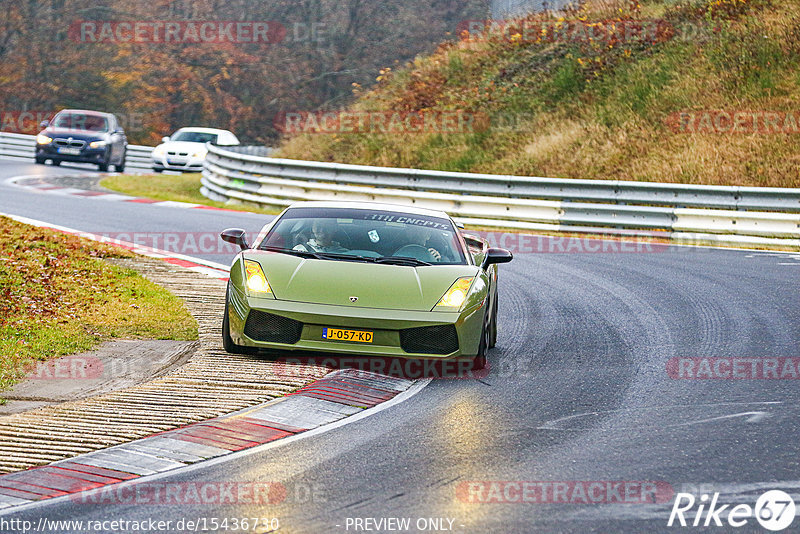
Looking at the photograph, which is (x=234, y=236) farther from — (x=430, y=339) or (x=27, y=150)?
(x=27, y=150)

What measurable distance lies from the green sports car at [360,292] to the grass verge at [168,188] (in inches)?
567

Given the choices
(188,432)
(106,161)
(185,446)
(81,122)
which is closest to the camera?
(185,446)

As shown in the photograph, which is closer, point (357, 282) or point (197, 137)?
point (357, 282)

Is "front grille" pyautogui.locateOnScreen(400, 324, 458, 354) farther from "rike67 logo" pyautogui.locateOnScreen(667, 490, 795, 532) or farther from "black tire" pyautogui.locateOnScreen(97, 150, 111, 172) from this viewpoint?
"black tire" pyautogui.locateOnScreen(97, 150, 111, 172)

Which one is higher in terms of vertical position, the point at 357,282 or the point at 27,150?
the point at 27,150

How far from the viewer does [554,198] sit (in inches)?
886

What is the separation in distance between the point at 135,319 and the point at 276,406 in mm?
3618

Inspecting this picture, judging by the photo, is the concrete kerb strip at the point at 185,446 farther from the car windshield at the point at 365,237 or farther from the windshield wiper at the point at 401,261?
the car windshield at the point at 365,237

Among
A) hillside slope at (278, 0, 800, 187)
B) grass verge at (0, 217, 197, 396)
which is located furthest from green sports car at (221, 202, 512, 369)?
hillside slope at (278, 0, 800, 187)

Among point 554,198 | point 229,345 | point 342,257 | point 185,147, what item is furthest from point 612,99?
point 229,345

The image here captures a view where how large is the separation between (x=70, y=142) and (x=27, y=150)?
24.8ft

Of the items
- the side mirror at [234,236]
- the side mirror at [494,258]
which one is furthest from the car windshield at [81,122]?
the side mirror at [494,258]

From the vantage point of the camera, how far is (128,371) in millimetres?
9133

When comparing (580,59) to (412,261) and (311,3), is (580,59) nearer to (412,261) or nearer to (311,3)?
(412,261)
